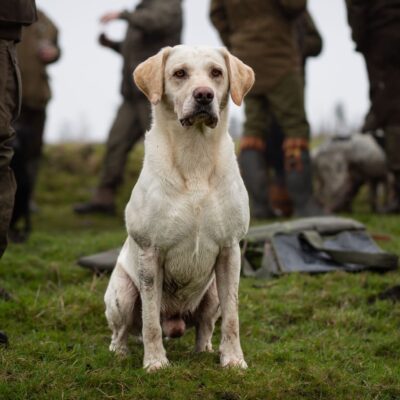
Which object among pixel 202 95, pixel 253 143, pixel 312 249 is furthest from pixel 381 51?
pixel 202 95

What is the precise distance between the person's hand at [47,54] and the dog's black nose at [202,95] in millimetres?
5943

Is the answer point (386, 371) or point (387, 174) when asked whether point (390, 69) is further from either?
point (386, 371)

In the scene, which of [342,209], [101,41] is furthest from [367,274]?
[101,41]

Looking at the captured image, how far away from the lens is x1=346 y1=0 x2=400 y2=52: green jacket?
7406mm

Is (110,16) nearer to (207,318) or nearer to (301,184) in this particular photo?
(301,184)

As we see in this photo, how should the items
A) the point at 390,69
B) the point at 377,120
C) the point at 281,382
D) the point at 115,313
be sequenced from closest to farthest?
the point at 281,382 → the point at 115,313 → the point at 390,69 → the point at 377,120

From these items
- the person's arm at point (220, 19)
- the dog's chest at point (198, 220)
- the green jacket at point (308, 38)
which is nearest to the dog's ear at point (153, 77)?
the dog's chest at point (198, 220)

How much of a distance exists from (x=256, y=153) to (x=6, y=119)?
208 inches

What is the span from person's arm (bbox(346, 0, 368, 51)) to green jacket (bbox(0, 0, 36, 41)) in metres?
4.19

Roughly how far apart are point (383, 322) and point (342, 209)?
596 centimetres

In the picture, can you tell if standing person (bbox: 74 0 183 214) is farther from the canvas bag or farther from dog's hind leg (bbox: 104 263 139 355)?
dog's hind leg (bbox: 104 263 139 355)

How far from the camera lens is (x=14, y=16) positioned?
13.6 ft

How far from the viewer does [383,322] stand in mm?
5082

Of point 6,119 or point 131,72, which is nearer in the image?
point 6,119
